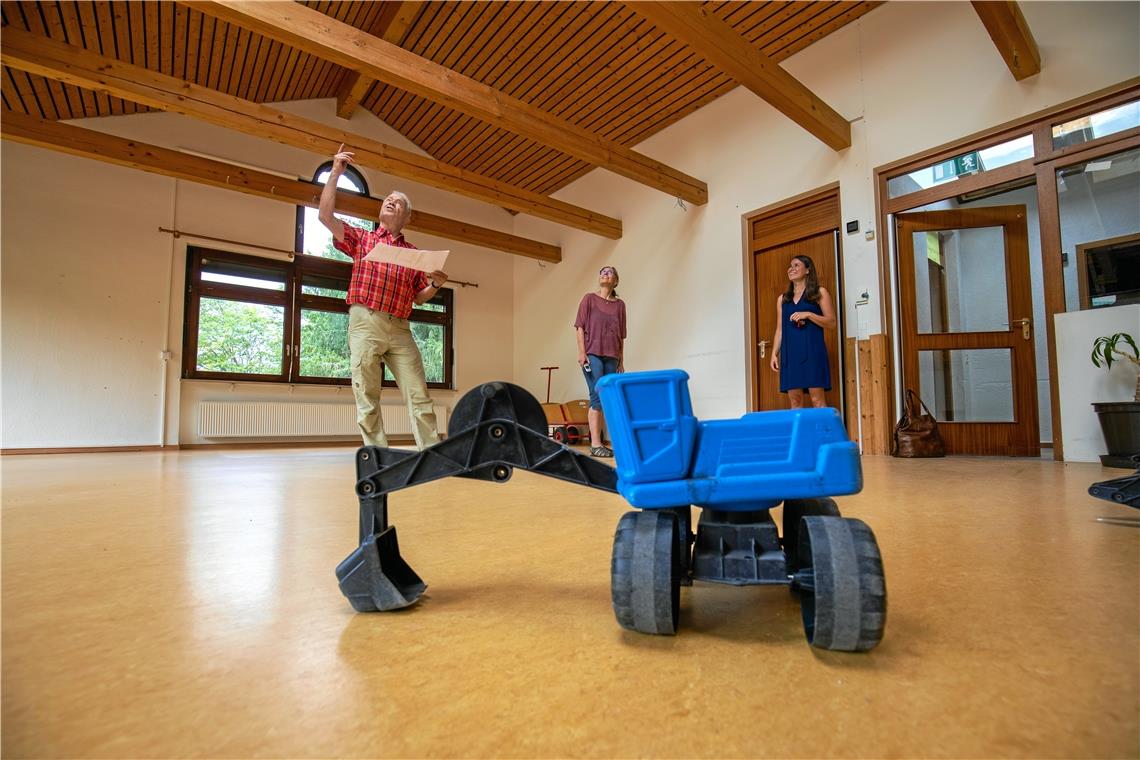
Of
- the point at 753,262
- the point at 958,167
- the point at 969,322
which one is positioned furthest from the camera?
the point at 753,262

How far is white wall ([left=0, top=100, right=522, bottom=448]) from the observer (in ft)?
18.1

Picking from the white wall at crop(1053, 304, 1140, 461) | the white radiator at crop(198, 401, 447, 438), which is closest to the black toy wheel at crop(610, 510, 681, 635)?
the white wall at crop(1053, 304, 1140, 461)

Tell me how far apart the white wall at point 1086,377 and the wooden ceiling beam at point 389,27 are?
5959 millimetres

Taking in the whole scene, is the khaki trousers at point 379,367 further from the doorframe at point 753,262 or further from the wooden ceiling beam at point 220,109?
the doorframe at point 753,262

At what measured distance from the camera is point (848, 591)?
57cm

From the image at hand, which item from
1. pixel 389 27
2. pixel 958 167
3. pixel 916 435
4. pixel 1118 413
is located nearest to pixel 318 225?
pixel 389 27

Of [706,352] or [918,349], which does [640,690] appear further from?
[706,352]

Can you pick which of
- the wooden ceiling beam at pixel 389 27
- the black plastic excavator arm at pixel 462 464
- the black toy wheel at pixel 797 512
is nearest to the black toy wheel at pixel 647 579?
the black plastic excavator arm at pixel 462 464

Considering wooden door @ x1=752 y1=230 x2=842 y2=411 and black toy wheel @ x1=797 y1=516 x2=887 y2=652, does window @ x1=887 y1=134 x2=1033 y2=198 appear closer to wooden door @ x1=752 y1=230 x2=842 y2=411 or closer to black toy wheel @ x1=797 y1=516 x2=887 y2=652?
wooden door @ x1=752 y1=230 x2=842 y2=411

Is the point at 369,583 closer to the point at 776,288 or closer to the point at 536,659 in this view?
the point at 536,659

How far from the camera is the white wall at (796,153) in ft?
11.4

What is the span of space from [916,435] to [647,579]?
4.04 meters

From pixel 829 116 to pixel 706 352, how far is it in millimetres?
2389

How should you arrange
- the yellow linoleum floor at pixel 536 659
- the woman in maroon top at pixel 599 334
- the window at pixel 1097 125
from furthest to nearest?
the woman in maroon top at pixel 599 334 < the window at pixel 1097 125 < the yellow linoleum floor at pixel 536 659
